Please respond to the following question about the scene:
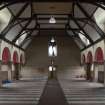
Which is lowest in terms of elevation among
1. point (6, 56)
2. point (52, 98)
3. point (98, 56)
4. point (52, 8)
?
point (52, 98)

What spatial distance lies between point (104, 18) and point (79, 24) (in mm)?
8422

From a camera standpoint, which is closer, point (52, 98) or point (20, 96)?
point (52, 98)

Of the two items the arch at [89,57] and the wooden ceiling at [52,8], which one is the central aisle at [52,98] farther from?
the arch at [89,57]

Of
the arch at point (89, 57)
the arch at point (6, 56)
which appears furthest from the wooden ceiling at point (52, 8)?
the arch at point (89, 57)

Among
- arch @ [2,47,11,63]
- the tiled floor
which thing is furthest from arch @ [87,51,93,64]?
the tiled floor

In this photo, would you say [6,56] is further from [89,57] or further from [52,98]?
[52,98]

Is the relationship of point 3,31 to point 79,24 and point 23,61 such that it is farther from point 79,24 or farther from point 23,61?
point 23,61

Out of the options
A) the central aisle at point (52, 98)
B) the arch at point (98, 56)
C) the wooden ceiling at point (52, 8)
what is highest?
the wooden ceiling at point (52, 8)

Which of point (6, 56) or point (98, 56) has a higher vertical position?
point (6, 56)

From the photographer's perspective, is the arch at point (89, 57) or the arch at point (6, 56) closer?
the arch at point (6, 56)

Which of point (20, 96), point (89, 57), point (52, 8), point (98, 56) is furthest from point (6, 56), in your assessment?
point (20, 96)

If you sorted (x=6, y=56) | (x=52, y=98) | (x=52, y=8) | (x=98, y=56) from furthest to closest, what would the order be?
(x=98, y=56), (x=6, y=56), (x=52, y=8), (x=52, y=98)

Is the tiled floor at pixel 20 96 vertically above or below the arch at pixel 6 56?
below

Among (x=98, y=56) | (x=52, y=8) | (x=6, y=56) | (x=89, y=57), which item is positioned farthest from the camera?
(x=89, y=57)
